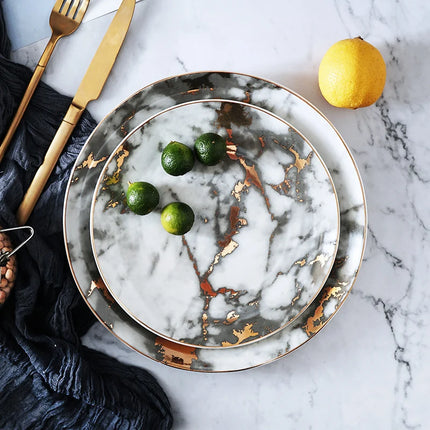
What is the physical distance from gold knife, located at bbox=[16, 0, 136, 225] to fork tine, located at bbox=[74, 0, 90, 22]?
78 millimetres

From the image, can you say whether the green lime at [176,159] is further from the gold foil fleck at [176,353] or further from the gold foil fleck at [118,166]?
the gold foil fleck at [176,353]

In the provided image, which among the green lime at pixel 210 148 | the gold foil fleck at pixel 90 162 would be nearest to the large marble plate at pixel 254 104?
the gold foil fleck at pixel 90 162

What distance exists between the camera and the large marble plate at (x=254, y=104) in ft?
A: 3.61

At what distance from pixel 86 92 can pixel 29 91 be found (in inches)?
5.0

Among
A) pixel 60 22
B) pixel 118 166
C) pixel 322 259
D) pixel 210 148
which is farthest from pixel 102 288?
pixel 60 22

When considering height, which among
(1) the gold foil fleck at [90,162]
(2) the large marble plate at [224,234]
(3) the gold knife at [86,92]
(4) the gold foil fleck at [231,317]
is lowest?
(4) the gold foil fleck at [231,317]

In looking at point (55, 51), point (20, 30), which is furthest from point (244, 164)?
point (20, 30)

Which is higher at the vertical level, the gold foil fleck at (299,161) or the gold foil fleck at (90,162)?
the gold foil fleck at (90,162)

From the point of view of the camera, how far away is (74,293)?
1149 mm

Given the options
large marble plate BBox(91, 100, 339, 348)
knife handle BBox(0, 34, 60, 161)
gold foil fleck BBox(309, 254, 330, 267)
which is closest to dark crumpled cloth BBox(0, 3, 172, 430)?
knife handle BBox(0, 34, 60, 161)

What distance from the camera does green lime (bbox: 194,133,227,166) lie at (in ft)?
3.47

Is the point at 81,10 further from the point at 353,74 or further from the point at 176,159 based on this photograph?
the point at 353,74

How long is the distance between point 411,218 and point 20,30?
102 centimetres

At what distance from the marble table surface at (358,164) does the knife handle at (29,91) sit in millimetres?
27
